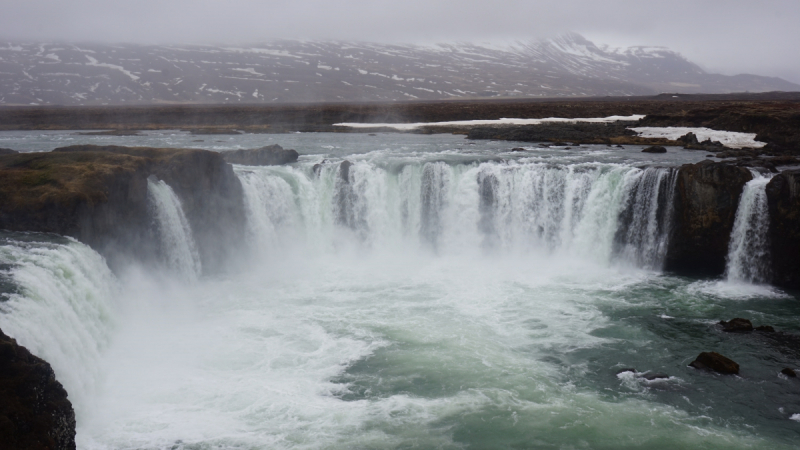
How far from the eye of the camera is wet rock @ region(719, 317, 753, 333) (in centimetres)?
1703

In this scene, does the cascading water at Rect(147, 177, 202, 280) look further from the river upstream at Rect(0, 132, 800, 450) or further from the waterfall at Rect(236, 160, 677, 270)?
the waterfall at Rect(236, 160, 677, 270)

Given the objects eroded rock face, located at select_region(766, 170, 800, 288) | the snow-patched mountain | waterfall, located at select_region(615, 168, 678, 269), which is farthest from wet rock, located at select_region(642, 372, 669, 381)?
the snow-patched mountain

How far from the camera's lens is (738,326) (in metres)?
A: 17.1

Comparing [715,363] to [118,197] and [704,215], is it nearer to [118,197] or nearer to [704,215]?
[704,215]

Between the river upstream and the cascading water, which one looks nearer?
the river upstream

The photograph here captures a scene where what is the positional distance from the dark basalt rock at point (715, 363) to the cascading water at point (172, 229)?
1754cm

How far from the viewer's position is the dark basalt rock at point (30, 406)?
9.52 metres

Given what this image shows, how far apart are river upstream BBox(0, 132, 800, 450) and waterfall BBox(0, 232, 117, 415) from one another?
0.06m

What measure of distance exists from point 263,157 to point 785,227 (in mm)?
23842

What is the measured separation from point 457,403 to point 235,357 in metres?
6.33

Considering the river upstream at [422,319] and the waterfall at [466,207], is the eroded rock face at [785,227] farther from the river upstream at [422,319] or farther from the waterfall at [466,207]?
the waterfall at [466,207]

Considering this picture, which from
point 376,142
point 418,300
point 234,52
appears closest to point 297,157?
point 376,142

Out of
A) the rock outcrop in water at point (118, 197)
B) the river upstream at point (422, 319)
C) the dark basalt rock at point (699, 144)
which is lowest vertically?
the river upstream at point (422, 319)

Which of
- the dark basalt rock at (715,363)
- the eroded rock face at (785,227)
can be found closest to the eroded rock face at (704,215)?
the eroded rock face at (785,227)
